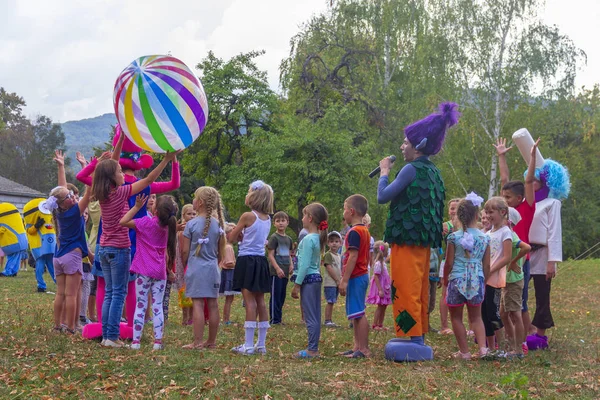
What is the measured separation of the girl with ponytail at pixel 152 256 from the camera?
25.1 ft

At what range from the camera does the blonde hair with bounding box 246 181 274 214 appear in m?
7.96

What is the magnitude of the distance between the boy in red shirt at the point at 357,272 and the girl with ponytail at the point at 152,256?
1978 millimetres

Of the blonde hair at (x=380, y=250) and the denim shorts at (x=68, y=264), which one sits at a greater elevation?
the blonde hair at (x=380, y=250)

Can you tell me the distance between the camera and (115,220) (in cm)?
773

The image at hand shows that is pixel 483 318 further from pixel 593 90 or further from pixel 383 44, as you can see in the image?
pixel 593 90

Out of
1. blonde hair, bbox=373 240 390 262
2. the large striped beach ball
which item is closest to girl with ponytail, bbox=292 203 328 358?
the large striped beach ball

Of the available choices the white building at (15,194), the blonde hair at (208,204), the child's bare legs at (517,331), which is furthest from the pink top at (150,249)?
the white building at (15,194)

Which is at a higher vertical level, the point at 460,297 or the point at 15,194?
the point at 15,194

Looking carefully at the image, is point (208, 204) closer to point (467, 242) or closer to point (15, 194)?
point (467, 242)

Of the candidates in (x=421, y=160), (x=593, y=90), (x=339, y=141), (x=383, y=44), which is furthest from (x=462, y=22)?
(x=421, y=160)

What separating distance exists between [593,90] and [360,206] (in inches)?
2237

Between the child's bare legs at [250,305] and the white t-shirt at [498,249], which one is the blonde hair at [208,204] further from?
the white t-shirt at [498,249]

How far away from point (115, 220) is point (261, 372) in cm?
261

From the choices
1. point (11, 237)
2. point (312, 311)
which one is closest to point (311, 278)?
point (312, 311)
